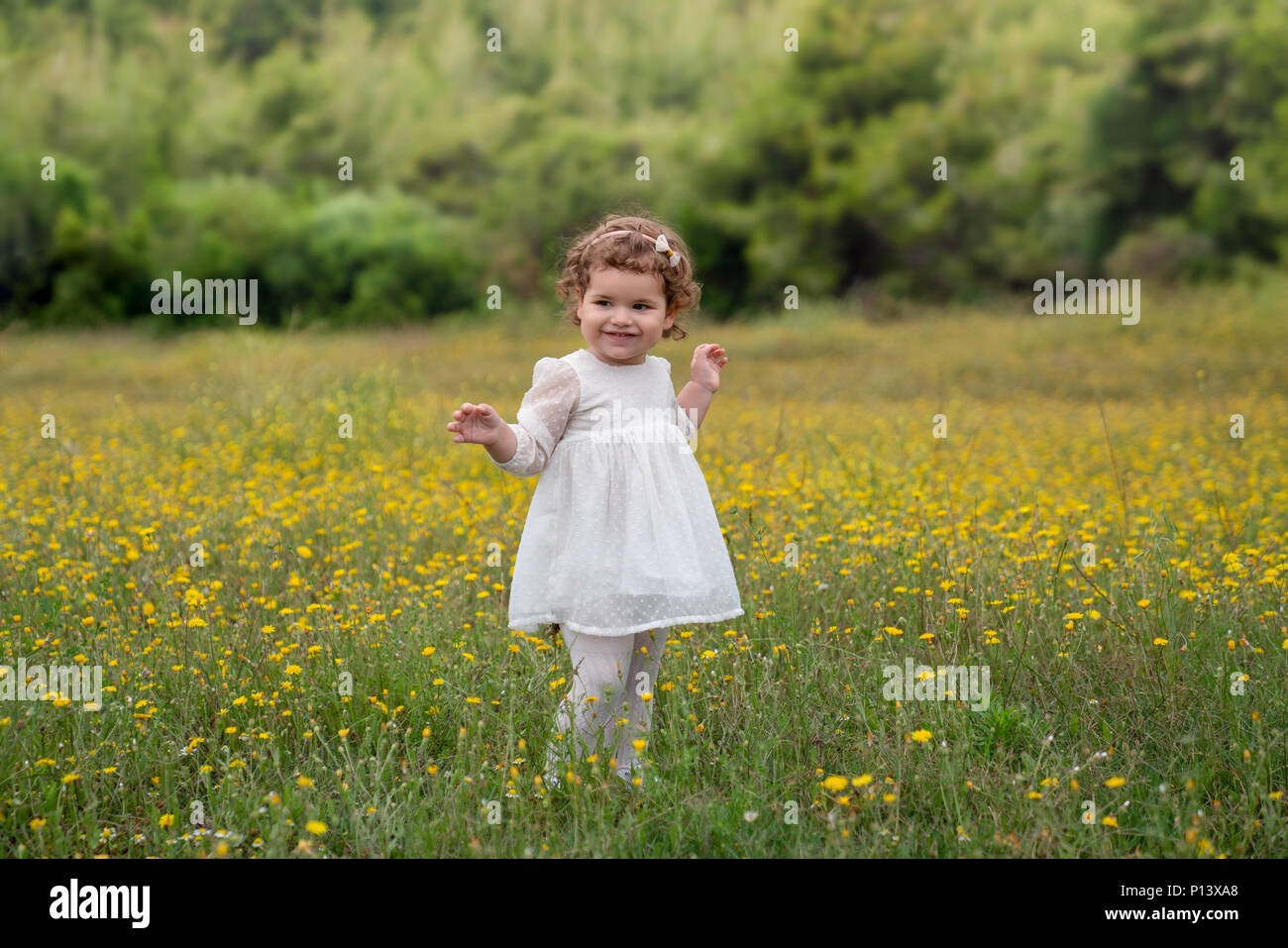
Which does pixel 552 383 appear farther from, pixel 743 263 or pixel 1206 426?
pixel 743 263

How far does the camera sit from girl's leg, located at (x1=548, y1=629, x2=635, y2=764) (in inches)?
112

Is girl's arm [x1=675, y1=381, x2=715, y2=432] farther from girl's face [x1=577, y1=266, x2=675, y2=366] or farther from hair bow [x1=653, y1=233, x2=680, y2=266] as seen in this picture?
hair bow [x1=653, y1=233, x2=680, y2=266]

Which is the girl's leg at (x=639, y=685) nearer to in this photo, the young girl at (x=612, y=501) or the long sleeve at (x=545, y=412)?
the young girl at (x=612, y=501)

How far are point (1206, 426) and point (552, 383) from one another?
7.00m

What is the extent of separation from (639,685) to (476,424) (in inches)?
32.6

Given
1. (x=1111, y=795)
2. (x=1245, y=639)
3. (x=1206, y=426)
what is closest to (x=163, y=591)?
(x=1111, y=795)

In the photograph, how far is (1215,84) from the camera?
66.2 ft
